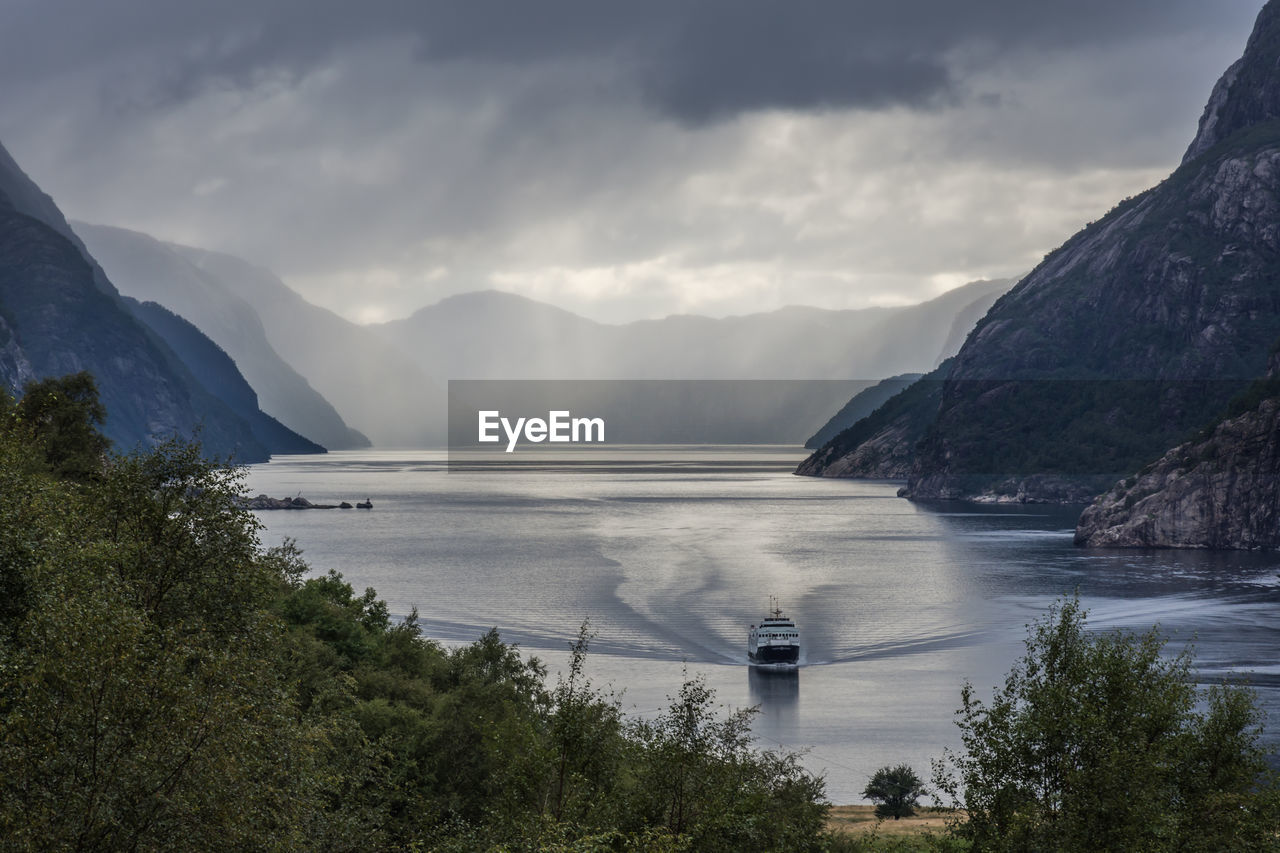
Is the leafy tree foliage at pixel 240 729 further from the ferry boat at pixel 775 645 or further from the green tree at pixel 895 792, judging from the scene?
the ferry boat at pixel 775 645

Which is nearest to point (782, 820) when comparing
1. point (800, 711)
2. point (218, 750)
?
point (218, 750)

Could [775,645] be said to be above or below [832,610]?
above

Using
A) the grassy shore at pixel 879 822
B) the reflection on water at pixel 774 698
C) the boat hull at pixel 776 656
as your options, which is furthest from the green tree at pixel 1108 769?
the boat hull at pixel 776 656

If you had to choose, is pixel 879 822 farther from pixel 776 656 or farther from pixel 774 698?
pixel 776 656

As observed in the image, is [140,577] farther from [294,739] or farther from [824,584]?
[824,584]

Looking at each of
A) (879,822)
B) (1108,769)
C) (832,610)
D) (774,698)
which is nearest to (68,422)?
(774,698)
